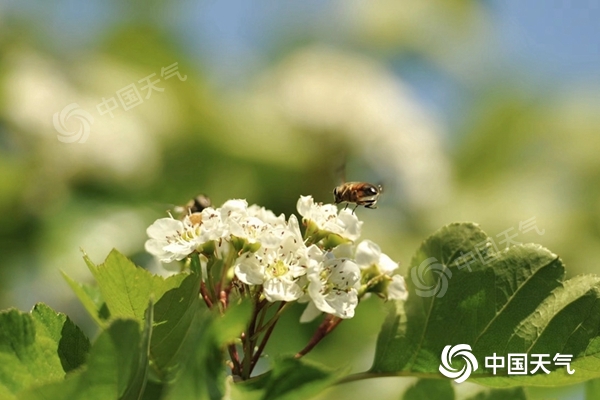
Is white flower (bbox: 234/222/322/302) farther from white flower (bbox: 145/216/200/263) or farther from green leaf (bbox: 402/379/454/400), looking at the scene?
green leaf (bbox: 402/379/454/400)

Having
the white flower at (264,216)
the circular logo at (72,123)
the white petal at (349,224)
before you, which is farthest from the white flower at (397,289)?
the circular logo at (72,123)

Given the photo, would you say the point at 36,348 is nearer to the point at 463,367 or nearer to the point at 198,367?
the point at 198,367

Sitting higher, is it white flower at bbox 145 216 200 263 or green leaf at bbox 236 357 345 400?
white flower at bbox 145 216 200 263

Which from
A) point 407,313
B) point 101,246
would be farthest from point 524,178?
point 407,313

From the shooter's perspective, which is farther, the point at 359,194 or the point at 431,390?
the point at 359,194

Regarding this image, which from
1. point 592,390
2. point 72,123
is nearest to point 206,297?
point 592,390

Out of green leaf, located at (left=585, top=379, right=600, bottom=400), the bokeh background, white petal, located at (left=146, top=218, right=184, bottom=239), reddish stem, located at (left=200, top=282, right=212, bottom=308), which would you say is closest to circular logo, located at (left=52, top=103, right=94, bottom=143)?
the bokeh background

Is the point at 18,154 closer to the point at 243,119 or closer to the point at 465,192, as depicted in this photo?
the point at 243,119
